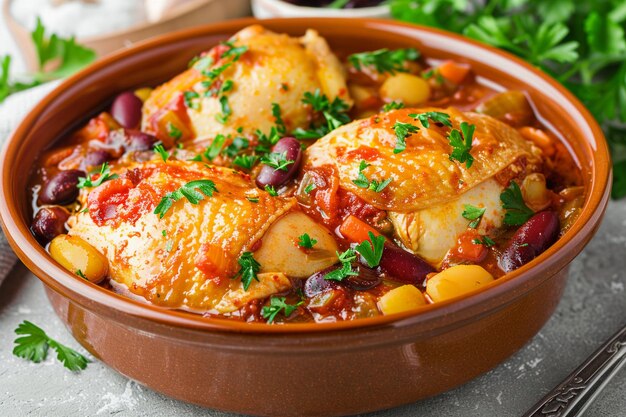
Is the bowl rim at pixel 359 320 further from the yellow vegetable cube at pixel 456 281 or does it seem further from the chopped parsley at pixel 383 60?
the chopped parsley at pixel 383 60

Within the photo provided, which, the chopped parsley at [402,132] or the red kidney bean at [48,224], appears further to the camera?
the red kidney bean at [48,224]

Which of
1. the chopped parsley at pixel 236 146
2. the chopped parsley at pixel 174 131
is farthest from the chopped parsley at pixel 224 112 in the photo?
the chopped parsley at pixel 174 131

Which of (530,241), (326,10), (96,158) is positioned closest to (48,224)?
(96,158)

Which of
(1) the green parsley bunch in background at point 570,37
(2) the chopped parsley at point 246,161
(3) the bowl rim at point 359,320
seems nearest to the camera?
(3) the bowl rim at point 359,320

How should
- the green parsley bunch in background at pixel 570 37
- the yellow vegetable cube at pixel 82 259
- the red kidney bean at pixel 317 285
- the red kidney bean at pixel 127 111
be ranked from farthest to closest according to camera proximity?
the green parsley bunch in background at pixel 570 37 → the red kidney bean at pixel 127 111 → the yellow vegetable cube at pixel 82 259 → the red kidney bean at pixel 317 285

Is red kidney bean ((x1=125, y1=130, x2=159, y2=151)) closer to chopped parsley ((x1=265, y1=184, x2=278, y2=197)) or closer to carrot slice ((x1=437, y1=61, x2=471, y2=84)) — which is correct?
chopped parsley ((x1=265, y1=184, x2=278, y2=197))

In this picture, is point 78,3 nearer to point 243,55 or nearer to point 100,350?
point 243,55

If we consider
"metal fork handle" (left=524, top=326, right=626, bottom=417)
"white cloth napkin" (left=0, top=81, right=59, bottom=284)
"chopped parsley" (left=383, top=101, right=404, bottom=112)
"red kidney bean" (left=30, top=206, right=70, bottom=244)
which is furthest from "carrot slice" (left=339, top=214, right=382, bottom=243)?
"white cloth napkin" (left=0, top=81, right=59, bottom=284)
